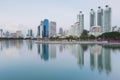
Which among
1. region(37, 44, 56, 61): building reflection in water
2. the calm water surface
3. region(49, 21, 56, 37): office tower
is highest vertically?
region(49, 21, 56, 37): office tower

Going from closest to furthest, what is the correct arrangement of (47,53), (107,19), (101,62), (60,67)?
(60,67) < (101,62) < (47,53) < (107,19)

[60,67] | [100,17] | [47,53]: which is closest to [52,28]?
[100,17]

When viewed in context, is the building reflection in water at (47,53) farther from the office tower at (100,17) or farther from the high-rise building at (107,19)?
the office tower at (100,17)

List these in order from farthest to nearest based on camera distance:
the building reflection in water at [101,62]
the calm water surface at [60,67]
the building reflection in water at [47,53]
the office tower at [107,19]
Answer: the office tower at [107,19] → the building reflection in water at [47,53] → the building reflection in water at [101,62] → the calm water surface at [60,67]

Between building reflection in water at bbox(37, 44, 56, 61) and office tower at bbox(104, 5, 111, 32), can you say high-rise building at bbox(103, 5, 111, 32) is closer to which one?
office tower at bbox(104, 5, 111, 32)

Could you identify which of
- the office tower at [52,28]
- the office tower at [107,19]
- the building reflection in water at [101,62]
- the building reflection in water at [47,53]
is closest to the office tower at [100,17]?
the office tower at [107,19]

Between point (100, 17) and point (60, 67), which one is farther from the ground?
point (100, 17)

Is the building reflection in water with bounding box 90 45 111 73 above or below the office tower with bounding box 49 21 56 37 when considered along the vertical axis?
below

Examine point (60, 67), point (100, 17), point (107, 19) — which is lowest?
point (60, 67)

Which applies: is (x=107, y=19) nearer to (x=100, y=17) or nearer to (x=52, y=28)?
(x=100, y=17)

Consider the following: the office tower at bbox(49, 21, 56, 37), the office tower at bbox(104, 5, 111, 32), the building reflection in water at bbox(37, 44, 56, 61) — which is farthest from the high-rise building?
the building reflection in water at bbox(37, 44, 56, 61)

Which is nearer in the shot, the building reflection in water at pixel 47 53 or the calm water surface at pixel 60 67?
the calm water surface at pixel 60 67

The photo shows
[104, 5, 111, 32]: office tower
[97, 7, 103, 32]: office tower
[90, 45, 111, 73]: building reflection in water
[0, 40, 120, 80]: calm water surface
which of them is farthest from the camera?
[97, 7, 103, 32]: office tower

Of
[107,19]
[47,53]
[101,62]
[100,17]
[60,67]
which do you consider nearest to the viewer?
[60,67]
